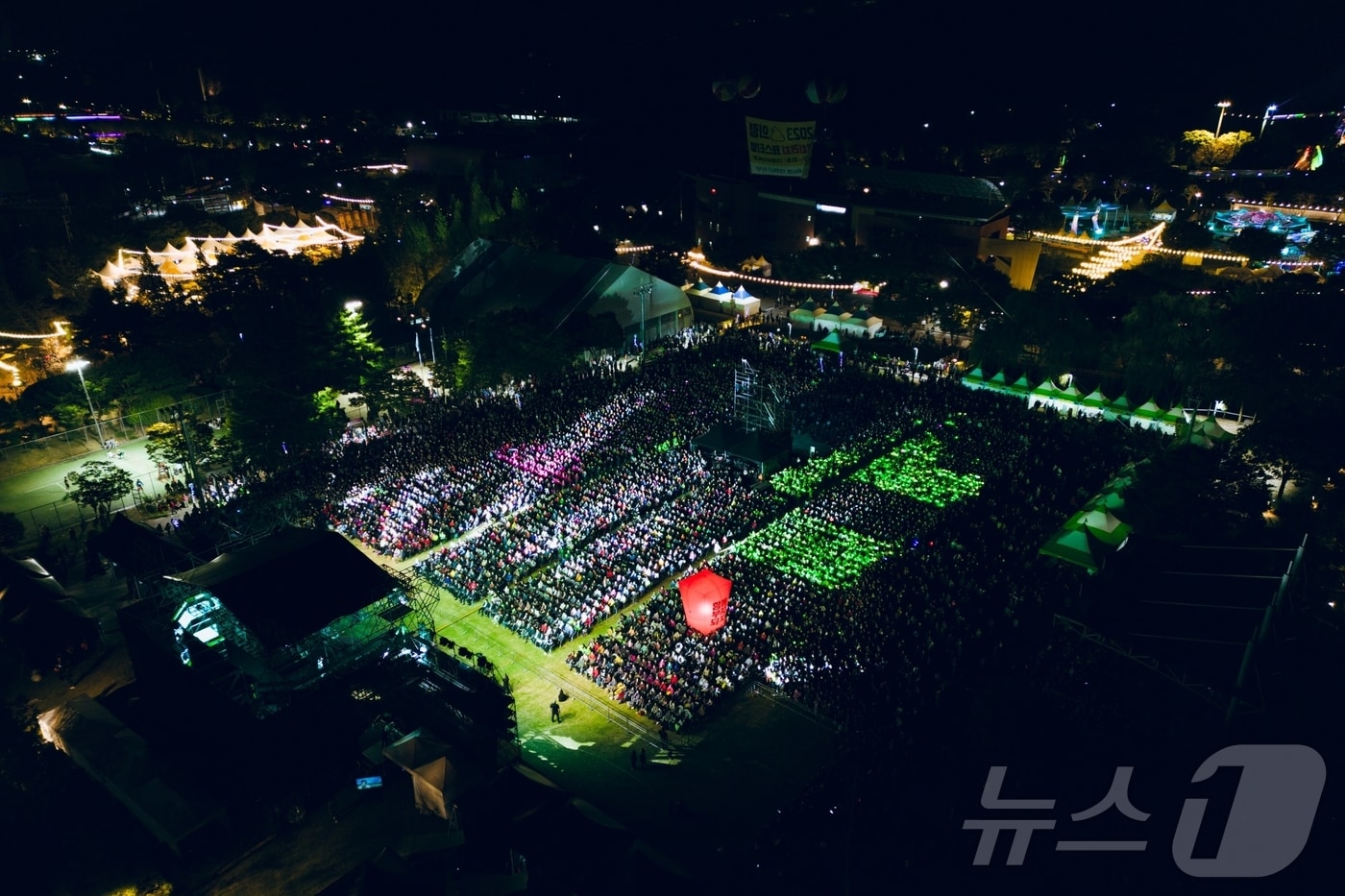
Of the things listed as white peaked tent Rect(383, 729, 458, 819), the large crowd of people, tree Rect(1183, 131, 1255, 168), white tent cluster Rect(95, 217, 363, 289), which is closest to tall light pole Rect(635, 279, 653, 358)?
the large crowd of people

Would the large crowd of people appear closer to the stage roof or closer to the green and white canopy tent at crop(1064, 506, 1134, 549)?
the green and white canopy tent at crop(1064, 506, 1134, 549)

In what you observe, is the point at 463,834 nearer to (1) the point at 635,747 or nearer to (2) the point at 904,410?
(1) the point at 635,747

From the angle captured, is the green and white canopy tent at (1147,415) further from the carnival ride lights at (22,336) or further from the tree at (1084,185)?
the carnival ride lights at (22,336)

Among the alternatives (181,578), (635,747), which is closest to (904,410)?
(635,747)

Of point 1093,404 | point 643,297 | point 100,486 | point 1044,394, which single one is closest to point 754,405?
point 1044,394

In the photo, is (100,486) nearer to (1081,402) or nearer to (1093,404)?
(1081,402)

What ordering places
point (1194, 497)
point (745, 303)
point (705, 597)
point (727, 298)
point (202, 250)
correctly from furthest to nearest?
point (202, 250)
point (727, 298)
point (745, 303)
point (1194, 497)
point (705, 597)

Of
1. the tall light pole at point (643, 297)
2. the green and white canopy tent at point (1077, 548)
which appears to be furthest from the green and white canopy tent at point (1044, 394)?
the tall light pole at point (643, 297)
